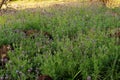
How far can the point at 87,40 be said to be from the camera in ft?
14.7

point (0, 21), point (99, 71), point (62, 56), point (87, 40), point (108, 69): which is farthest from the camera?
point (0, 21)

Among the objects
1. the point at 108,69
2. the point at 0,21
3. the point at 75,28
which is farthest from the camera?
the point at 0,21

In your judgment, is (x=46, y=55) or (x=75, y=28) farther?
(x=75, y=28)

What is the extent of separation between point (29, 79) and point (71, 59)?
23.0 inches

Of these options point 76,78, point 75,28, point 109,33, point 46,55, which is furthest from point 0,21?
point 76,78

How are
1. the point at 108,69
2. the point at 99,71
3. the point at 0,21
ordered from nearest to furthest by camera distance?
the point at 99,71 < the point at 108,69 < the point at 0,21

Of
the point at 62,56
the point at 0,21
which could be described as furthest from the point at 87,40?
the point at 0,21

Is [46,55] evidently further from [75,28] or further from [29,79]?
[75,28]

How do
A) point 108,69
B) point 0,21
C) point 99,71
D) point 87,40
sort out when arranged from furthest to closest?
point 0,21
point 87,40
point 108,69
point 99,71

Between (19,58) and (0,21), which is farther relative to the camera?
(0,21)

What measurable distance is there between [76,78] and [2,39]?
6.44 feet

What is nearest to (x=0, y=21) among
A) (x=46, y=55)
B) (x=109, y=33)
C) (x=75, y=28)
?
(x=75, y=28)

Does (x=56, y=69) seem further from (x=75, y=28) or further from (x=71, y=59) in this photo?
(x=75, y=28)

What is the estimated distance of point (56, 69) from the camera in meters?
3.74
